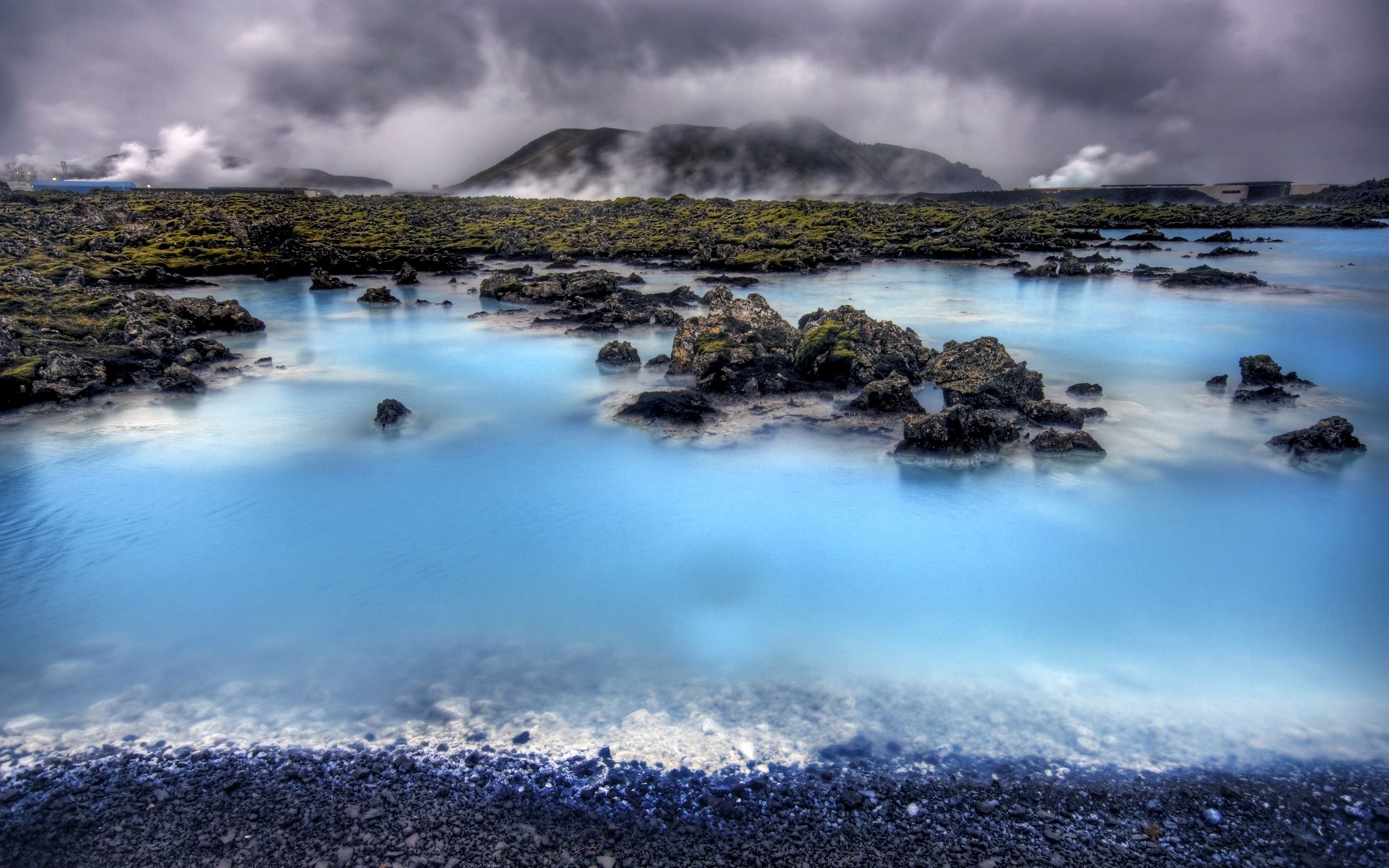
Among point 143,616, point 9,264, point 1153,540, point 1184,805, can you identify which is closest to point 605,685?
point 1184,805

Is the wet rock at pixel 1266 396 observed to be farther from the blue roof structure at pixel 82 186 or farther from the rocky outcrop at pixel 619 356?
the blue roof structure at pixel 82 186

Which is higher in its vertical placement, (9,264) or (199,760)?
(9,264)

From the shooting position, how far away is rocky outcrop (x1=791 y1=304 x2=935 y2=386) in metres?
12.8

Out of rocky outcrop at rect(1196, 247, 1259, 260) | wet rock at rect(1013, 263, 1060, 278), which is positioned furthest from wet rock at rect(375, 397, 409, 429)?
rocky outcrop at rect(1196, 247, 1259, 260)

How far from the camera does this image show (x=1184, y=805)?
4051 mm

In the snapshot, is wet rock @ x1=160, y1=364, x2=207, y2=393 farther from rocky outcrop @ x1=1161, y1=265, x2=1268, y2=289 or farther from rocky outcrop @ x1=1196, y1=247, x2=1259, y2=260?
rocky outcrop @ x1=1196, y1=247, x2=1259, y2=260

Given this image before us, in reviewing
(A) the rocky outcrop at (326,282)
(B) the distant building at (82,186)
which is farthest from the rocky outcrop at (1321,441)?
(B) the distant building at (82,186)

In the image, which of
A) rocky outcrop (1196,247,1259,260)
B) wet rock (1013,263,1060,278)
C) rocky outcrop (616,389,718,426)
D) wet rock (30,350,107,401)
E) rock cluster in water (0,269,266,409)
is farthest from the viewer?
rocky outcrop (1196,247,1259,260)

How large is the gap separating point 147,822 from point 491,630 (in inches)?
98.4

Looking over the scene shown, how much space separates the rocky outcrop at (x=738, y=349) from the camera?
12578mm

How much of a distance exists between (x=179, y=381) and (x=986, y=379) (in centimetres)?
1444

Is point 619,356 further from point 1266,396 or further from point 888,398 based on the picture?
point 1266,396

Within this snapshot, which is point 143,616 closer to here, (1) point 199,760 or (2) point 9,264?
(1) point 199,760

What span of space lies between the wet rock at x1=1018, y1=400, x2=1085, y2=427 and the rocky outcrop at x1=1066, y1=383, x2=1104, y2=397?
218 centimetres
